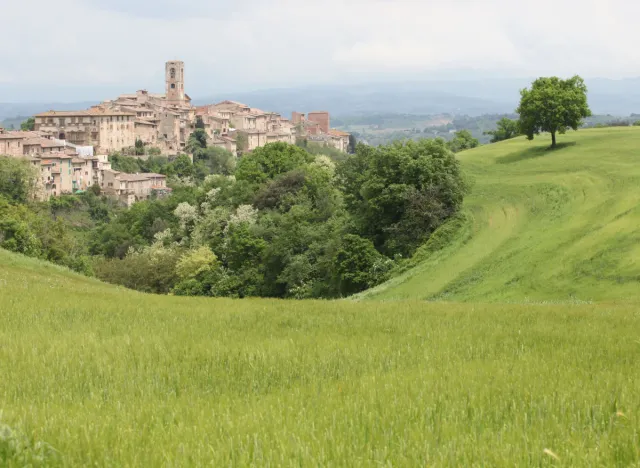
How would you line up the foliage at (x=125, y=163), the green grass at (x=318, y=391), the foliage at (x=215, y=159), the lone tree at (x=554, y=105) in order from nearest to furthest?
the green grass at (x=318, y=391) → the lone tree at (x=554, y=105) → the foliage at (x=215, y=159) → the foliage at (x=125, y=163)

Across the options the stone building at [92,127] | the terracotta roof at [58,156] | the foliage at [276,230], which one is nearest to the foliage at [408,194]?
the foliage at [276,230]

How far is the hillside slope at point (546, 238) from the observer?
3067 centimetres

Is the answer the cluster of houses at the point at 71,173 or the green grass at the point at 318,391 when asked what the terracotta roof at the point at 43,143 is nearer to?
the cluster of houses at the point at 71,173

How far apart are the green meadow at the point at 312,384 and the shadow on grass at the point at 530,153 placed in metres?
45.3

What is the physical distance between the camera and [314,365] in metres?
10.5

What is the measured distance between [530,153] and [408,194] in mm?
21665

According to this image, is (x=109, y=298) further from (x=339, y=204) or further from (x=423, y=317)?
(x=339, y=204)

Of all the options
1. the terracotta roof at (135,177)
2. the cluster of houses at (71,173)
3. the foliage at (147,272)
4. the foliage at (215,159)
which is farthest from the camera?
the foliage at (215,159)

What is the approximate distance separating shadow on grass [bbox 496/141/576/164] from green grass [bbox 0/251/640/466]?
4800cm

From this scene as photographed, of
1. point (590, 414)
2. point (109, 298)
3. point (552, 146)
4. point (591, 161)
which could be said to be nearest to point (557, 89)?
point (552, 146)

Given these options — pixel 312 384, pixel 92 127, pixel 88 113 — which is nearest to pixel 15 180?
pixel 312 384

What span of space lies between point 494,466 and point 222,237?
66308mm

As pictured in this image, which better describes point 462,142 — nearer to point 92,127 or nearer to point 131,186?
point 131,186

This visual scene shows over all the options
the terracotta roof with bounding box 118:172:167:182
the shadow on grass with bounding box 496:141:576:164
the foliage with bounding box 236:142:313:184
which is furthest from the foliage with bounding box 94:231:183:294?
the terracotta roof with bounding box 118:172:167:182
